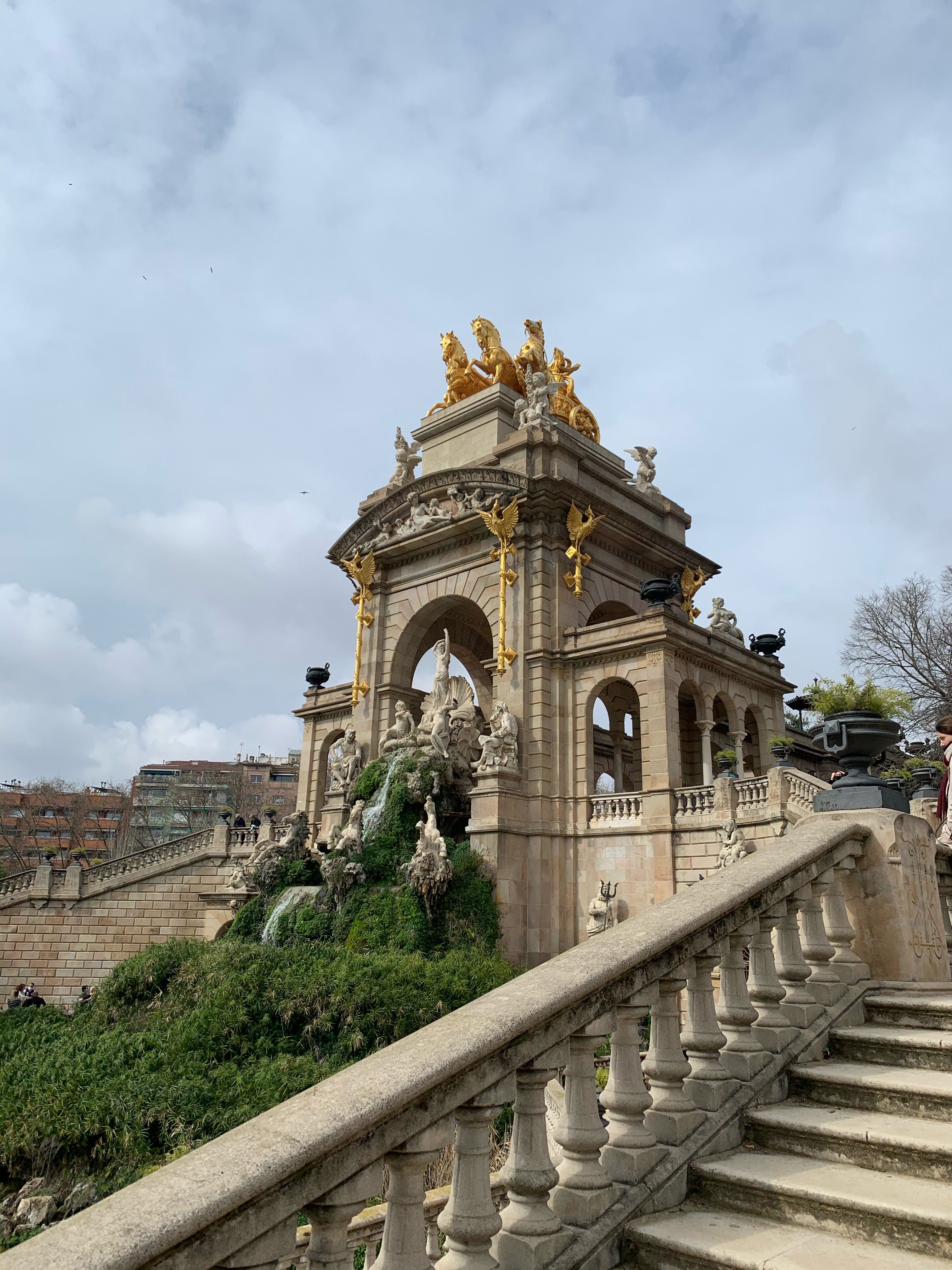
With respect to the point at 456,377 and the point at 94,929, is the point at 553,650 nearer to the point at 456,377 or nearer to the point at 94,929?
the point at 456,377

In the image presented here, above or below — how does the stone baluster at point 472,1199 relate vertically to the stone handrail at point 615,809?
below

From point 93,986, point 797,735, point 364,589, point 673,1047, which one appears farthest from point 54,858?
point 673,1047

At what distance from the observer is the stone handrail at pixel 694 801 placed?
65.4 ft

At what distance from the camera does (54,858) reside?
116 ft

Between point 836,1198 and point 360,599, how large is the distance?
25.5 metres

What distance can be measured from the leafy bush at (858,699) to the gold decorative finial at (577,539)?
26.6ft

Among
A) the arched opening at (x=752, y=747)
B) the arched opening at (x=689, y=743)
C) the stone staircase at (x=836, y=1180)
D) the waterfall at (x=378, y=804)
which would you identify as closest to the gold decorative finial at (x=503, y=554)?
the waterfall at (x=378, y=804)

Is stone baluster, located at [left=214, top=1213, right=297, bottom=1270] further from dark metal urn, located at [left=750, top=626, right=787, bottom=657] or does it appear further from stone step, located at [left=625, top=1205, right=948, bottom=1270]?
dark metal urn, located at [left=750, top=626, right=787, bottom=657]

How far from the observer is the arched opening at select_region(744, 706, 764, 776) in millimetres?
26172

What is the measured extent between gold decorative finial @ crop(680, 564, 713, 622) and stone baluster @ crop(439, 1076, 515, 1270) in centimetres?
2517

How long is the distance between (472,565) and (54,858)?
2184 centimetres

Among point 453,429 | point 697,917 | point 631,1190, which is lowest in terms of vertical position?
point 631,1190

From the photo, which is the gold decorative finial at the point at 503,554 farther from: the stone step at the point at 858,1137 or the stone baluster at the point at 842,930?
the stone step at the point at 858,1137

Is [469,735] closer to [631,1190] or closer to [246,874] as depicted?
[246,874]
